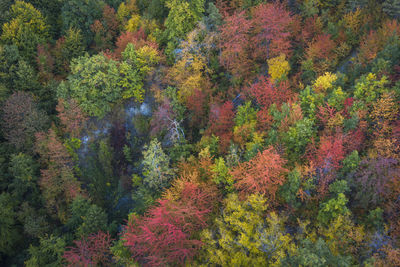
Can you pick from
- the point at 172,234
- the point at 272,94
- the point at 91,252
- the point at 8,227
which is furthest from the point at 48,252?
the point at 272,94

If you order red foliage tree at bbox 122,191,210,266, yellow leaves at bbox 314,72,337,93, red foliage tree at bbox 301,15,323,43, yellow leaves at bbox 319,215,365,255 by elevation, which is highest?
red foliage tree at bbox 301,15,323,43

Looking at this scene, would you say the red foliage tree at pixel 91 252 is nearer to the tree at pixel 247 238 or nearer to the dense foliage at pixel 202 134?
the dense foliage at pixel 202 134

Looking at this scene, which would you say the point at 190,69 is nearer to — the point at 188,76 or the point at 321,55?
the point at 188,76

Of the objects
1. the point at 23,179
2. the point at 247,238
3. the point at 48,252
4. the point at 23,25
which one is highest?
the point at 23,25

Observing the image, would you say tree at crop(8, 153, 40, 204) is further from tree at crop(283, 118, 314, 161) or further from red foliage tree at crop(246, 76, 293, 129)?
tree at crop(283, 118, 314, 161)

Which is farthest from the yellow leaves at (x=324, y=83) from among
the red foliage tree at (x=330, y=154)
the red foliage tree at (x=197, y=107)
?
the red foliage tree at (x=197, y=107)

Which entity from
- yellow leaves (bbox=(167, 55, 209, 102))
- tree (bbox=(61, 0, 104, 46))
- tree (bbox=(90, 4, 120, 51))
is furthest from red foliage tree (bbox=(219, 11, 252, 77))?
tree (bbox=(61, 0, 104, 46))
